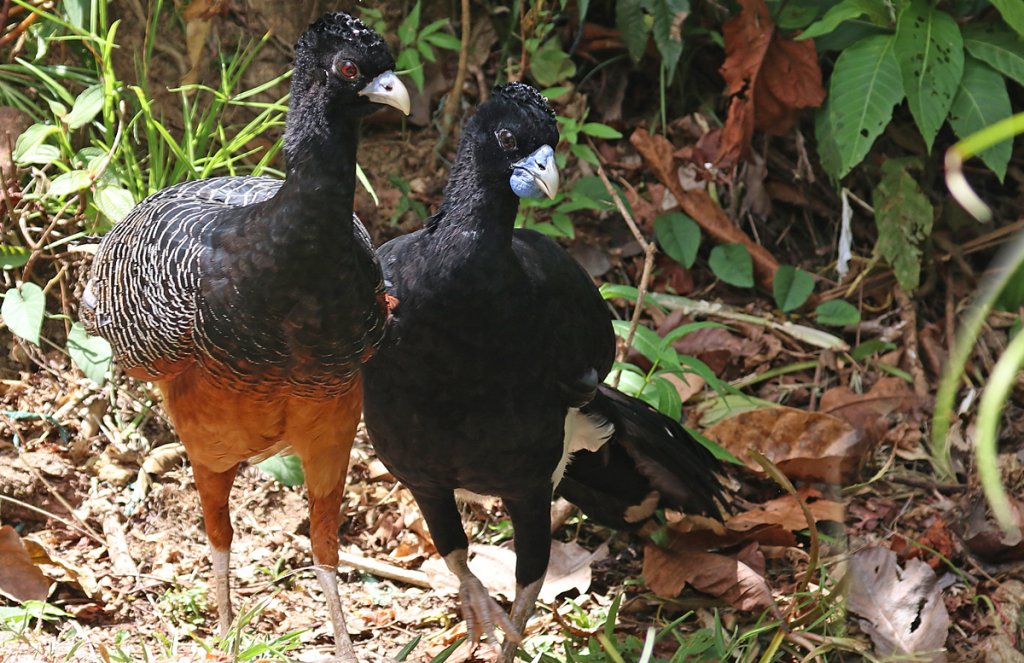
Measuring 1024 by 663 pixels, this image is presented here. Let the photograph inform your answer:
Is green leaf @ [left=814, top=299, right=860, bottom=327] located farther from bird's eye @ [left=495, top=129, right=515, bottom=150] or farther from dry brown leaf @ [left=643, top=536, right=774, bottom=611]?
bird's eye @ [left=495, top=129, right=515, bottom=150]

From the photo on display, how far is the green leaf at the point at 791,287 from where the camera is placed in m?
4.65

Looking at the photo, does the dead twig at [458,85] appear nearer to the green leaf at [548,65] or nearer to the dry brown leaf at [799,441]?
the green leaf at [548,65]

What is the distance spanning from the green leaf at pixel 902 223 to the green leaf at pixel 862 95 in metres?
0.35

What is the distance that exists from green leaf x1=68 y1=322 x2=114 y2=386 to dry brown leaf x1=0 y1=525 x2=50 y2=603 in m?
0.62

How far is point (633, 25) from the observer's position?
187 inches

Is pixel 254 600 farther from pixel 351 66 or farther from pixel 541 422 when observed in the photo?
pixel 351 66

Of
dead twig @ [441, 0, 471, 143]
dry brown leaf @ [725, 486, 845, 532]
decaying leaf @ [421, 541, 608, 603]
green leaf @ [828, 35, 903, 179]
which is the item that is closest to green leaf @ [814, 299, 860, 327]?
green leaf @ [828, 35, 903, 179]

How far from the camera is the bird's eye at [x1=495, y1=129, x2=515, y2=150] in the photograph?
289 cm

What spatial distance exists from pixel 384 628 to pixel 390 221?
1.81 m

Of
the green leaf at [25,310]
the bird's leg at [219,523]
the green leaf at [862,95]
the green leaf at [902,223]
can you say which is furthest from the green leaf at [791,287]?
the green leaf at [25,310]

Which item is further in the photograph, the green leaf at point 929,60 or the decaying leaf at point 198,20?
the green leaf at point 929,60

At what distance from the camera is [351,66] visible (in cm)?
246

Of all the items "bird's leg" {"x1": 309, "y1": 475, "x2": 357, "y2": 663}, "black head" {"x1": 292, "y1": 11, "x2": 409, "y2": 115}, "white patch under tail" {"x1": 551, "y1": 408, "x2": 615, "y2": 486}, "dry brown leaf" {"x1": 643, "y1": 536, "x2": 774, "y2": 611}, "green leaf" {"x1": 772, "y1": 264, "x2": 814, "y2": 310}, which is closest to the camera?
"black head" {"x1": 292, "y1": 11, "x2": 409, "y2": 115}

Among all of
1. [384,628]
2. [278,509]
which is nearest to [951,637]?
[384,628]
